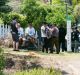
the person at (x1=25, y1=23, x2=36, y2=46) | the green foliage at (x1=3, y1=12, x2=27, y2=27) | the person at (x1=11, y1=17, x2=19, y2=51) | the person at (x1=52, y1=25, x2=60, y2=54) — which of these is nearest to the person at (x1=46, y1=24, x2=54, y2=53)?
the person at (x1=52, y1=25, x2=60, y2=54)

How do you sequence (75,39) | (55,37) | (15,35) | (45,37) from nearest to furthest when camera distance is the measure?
(15,35), (55,37), (45,37), (75,39)

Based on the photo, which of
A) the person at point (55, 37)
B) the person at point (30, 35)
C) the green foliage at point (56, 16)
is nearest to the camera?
the person at point (55, 37)

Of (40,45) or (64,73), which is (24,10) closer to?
(40,45)

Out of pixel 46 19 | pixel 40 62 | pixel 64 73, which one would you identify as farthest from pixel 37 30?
pixel 64 73

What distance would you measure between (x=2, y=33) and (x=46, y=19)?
464cm

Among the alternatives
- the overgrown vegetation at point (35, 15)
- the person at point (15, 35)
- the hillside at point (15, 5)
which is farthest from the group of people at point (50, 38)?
the hillside at point (15, 5)

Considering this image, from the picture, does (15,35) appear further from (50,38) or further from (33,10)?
(33,10)

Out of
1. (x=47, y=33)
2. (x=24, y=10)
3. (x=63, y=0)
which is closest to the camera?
(x=47, y=33)

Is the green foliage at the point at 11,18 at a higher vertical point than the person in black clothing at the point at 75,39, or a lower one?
higher

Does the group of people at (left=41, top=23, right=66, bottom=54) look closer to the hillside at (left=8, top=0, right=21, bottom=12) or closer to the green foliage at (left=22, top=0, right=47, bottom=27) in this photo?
the green foliage at (left=22, top=0, right=47, bottom=27)

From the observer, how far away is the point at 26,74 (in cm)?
1220

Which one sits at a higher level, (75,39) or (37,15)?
(37,15)

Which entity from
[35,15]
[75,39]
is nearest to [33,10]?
[35,15]

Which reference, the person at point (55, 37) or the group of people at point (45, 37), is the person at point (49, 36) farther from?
the person at point (55, 37)
